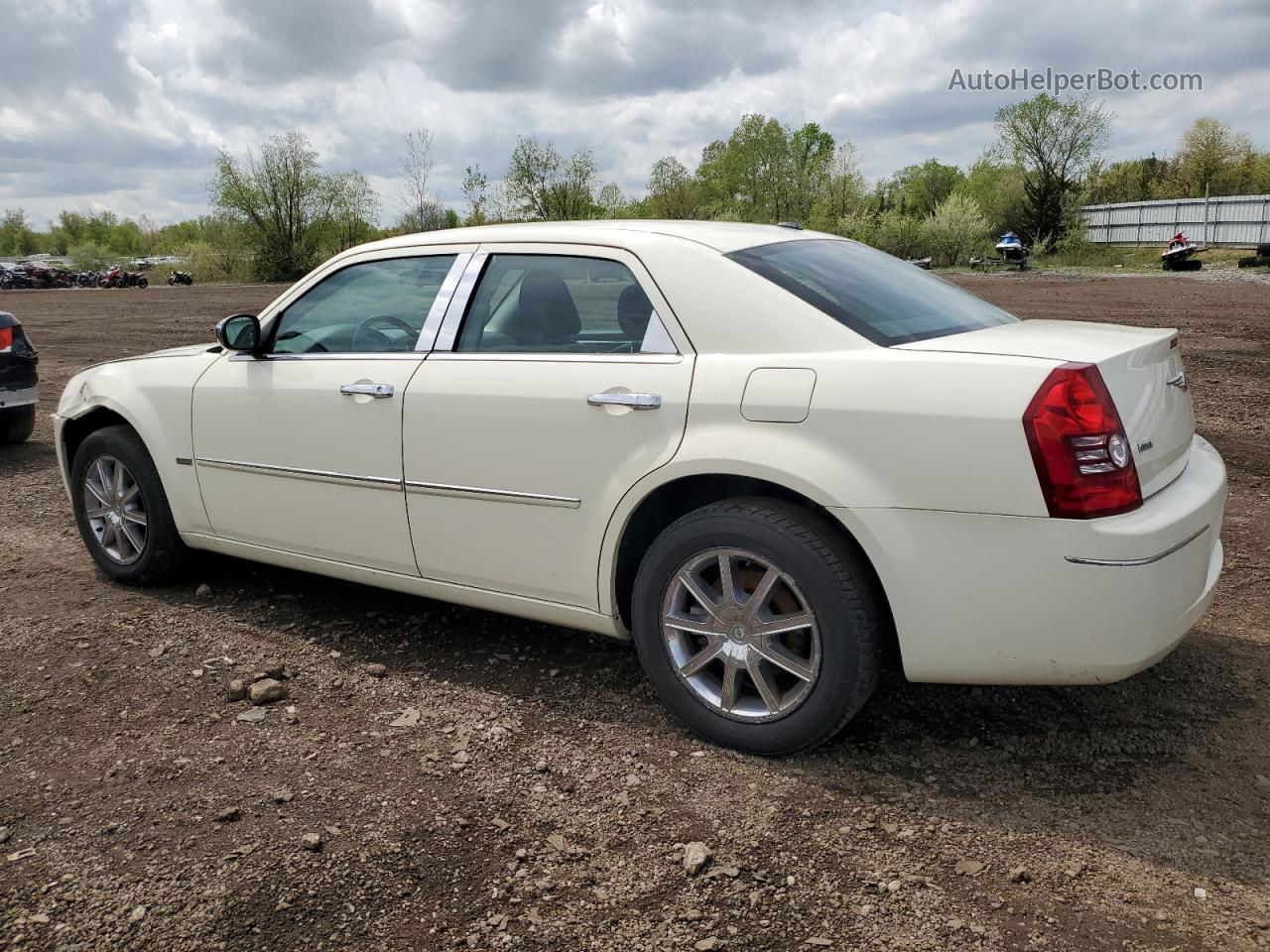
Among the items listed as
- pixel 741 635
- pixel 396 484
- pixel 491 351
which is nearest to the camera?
pixel 741 635

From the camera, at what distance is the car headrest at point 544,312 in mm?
3672

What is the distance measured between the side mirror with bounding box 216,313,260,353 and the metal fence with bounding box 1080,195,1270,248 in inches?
1730

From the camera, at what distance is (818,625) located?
303cm

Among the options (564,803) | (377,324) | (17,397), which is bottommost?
(564,803)

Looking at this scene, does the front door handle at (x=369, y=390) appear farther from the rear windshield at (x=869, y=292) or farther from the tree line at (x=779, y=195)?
the tree line at (x=779, y=195)

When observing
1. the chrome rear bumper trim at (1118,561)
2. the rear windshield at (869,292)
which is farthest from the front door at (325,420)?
the chrome rear bumper trim at (1118,561)

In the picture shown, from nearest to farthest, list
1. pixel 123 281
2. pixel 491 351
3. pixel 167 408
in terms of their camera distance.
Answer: pixel 491 351 < pixel 167 408 < pixel 123 281

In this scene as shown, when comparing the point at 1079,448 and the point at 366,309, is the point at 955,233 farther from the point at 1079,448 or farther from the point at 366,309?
the point at 1079,448

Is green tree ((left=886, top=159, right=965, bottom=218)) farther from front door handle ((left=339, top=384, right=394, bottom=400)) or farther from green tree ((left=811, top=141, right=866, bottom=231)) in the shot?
front door handle ((left=339, top=384, right=394, bottom=400))

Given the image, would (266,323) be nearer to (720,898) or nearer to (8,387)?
(720,898)

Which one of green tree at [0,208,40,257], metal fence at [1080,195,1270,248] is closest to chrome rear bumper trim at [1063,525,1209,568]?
metal fence at [1080,195,1270,248]

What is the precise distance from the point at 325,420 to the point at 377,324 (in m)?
0.43

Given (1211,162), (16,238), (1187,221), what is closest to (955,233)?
(1187,221)

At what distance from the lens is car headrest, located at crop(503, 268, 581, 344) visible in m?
3.67
